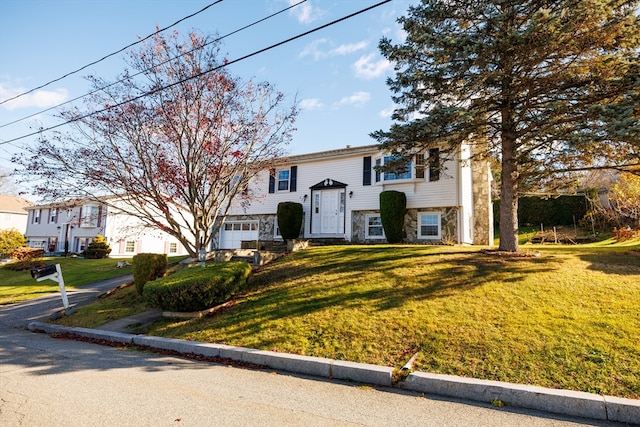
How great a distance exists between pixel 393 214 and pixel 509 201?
587 cm

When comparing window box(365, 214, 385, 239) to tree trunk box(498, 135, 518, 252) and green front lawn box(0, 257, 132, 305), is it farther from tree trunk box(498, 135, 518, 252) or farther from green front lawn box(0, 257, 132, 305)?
green front lawn box(0, 257, 132, 305)

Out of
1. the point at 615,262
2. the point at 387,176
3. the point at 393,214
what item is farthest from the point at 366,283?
the point at 387,176

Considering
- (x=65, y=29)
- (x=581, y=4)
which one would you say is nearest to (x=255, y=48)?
(x=65, y=29)

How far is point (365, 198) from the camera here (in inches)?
685

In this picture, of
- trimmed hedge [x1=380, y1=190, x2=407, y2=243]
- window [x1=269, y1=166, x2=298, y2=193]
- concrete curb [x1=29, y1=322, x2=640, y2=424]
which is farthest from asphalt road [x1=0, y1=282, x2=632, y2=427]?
window [x1=269, y1=166, x2=298, y2=193]

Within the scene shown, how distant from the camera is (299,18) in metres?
7.38

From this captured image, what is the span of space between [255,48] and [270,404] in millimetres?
7103

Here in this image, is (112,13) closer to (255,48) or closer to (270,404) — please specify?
(255,48)

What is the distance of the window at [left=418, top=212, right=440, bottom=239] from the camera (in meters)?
15.9

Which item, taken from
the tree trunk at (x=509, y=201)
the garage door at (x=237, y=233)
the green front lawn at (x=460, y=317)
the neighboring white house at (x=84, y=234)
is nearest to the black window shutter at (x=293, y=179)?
the garage door at (x=237, y=233)

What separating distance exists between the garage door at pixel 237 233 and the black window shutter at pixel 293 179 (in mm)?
2992

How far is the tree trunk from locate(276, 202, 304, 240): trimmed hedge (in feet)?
32.7

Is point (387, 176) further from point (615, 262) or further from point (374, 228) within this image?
point (615, 262)

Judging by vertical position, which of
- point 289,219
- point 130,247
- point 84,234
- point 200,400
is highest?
point 289,219
